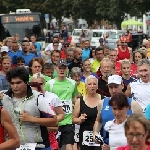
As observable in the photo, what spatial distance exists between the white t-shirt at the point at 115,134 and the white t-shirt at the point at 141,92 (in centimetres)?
236

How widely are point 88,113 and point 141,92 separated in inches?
33.8

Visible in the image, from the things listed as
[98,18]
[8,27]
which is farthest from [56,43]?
[98,18]

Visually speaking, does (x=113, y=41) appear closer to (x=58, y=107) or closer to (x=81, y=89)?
(x=81, y=89)

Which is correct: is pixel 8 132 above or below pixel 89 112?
above

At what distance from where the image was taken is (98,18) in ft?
212

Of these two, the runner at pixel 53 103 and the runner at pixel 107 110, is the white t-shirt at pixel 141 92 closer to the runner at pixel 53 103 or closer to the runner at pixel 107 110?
the runner at pixel 107 110

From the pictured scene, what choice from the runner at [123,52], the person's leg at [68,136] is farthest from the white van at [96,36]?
the person's leg at [68,136]

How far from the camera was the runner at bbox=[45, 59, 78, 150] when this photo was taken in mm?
10011

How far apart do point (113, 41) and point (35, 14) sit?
1090cm

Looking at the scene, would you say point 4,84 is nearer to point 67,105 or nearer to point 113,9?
point 67,105

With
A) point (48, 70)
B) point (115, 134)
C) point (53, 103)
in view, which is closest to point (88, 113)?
point (53, 103)

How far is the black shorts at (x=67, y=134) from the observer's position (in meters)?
10.1

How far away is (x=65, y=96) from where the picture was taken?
10070mm

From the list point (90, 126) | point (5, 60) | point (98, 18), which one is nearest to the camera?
point (90, 126)
